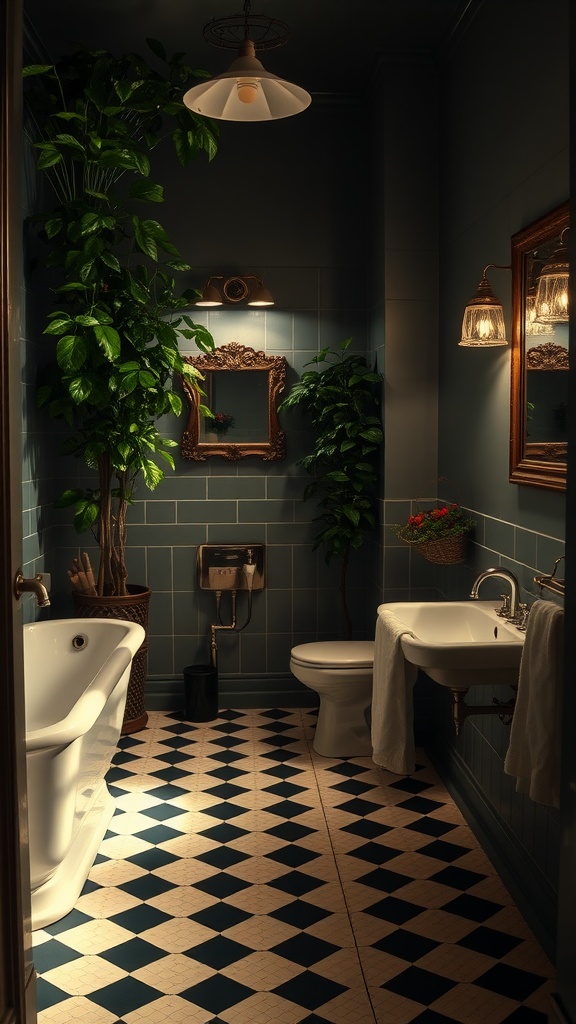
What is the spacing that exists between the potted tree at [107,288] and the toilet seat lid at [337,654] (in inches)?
35.1

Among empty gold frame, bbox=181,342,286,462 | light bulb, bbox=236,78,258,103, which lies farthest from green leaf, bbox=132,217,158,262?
light bulb, bbox=236,78,258,103

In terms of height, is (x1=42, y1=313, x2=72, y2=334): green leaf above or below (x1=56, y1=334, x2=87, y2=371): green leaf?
above


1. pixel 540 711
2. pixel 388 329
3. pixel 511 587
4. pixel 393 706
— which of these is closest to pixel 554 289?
pixel 511 587

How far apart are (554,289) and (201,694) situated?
305 centimetres

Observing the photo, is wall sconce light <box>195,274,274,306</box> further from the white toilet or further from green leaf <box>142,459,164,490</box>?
the white toilet

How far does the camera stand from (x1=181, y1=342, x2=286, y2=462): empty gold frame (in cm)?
533

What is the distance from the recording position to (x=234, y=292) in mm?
5312

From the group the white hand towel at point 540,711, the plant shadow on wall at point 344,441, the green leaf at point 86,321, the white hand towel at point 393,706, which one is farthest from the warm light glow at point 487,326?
the green leaf at point 86,321

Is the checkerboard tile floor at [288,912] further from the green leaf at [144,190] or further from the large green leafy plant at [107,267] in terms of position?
the green leaf at [144,190]

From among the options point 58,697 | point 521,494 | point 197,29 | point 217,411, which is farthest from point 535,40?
point 58,697

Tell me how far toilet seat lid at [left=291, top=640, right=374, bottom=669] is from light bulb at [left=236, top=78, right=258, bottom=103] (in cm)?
254

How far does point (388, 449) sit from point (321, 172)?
1.68 metres

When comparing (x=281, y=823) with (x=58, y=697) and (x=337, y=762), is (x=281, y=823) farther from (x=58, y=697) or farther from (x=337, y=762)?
(x=58, y=697)

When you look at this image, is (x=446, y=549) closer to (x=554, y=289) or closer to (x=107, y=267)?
(x=554, y=289)
